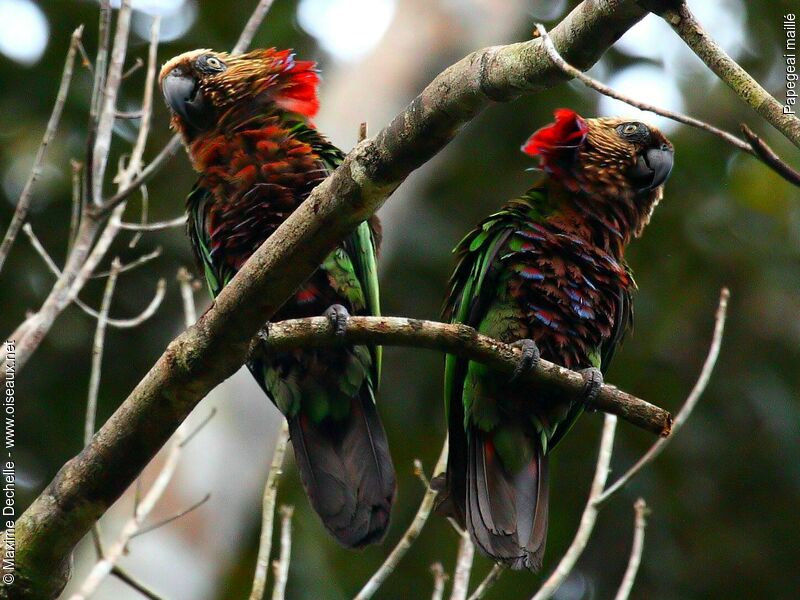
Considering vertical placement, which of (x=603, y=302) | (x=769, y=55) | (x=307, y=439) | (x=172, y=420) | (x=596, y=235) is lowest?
(x=172, y=420)

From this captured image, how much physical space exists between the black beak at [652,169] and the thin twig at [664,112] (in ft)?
5.99

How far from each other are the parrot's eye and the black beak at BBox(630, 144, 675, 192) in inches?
74.3

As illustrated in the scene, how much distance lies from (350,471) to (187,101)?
180 cm

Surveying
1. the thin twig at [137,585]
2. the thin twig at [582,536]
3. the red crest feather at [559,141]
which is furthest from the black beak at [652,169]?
the thin twig at [137,585]

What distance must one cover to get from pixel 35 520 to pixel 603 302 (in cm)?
215

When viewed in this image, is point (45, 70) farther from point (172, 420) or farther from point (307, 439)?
point (172, 420)

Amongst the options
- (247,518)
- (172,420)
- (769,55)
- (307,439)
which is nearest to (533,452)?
(307,439)

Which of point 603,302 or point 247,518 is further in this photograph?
point 247,518

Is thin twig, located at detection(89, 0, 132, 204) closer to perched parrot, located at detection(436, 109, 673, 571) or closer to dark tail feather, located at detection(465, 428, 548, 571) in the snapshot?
perched parrot, located at detection(436, 109, 673, 571)

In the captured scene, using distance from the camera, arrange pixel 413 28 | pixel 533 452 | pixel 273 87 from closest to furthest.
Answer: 1. pixel 533 452
2. pixel 273 87
3. pixel 413 28

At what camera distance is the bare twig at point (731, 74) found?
185 cm

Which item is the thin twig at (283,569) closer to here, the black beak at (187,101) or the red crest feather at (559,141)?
the red crest feather at (559,141)

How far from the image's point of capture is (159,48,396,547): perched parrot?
12.0ft

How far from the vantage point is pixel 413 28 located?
7695 millimetres
